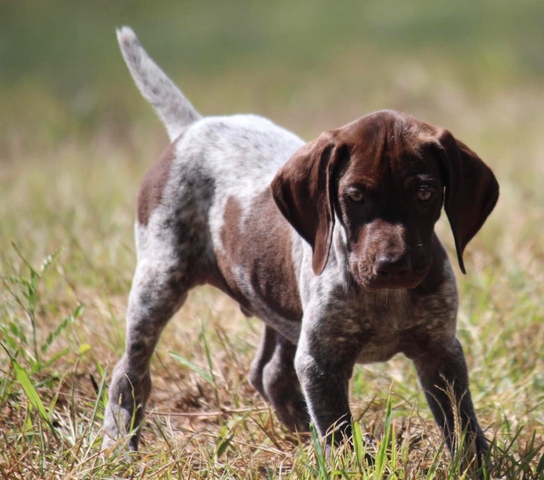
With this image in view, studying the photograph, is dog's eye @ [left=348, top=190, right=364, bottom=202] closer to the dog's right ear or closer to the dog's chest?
the dog's right ear

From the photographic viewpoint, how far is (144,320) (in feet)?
13.3

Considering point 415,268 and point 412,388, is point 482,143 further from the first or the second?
point 415,268

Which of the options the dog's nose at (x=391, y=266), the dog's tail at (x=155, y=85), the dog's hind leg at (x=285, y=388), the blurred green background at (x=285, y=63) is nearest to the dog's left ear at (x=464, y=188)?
the dog's nose at (x=391, y=266)

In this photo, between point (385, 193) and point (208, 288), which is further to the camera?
point (208, 288)

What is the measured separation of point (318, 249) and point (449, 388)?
2.14 feet

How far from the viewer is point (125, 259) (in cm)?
573

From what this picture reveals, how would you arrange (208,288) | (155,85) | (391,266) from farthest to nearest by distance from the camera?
(208,288)
(155,85)
(391,266)

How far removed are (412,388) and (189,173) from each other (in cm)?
135

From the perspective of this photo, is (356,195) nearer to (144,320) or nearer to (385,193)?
(385,193)

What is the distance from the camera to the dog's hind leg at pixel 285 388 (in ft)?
13.5

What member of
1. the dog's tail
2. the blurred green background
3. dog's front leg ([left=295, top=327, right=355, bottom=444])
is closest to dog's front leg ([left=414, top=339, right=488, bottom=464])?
dog's front leg ([left=295, top=327, right=355, bottom=444])

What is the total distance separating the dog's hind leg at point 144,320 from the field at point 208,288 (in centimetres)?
9

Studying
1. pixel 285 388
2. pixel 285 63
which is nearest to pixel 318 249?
pixel 285 388

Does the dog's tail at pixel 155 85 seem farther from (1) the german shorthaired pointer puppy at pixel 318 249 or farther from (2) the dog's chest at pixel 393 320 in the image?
(2) the dog's chest at pixel 393 320
